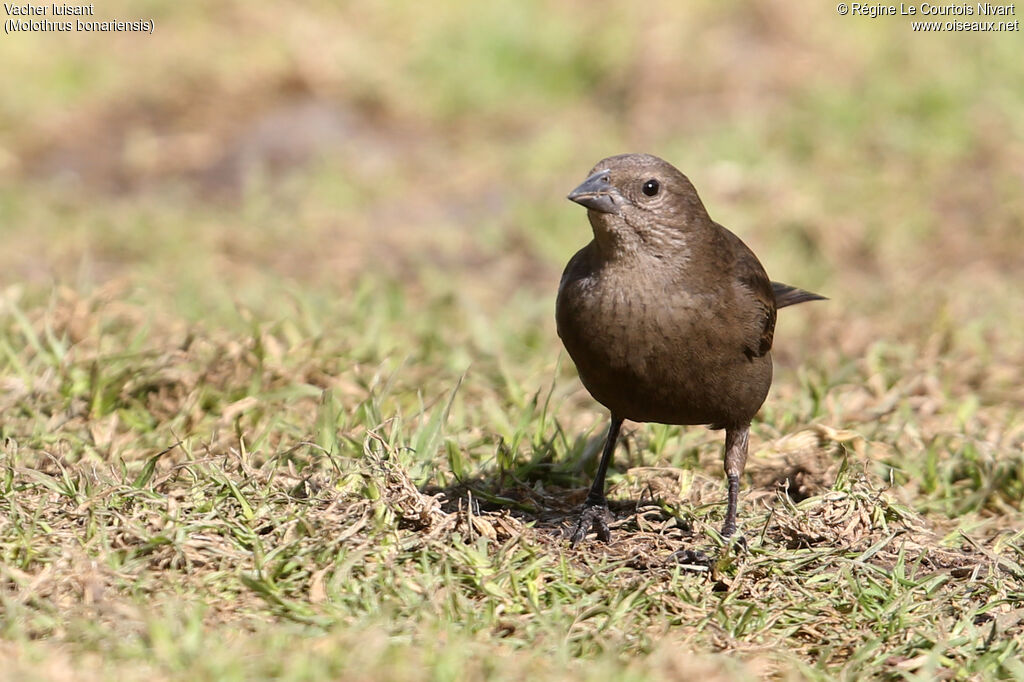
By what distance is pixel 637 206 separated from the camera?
14.9 ft

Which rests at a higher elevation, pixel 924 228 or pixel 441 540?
pixel 924 228

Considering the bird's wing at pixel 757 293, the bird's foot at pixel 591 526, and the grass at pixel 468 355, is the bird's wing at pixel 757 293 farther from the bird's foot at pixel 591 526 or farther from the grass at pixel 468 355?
the bird's foot at pixel 591 526

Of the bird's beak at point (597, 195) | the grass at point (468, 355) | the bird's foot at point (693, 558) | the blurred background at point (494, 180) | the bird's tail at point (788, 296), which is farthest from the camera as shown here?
the blurred background at point (494, 180)

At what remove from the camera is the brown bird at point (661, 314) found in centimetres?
434

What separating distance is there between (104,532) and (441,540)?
1086 mm

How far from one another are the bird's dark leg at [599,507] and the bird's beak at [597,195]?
2.76ft

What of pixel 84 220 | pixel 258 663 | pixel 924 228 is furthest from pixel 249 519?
pixel 924 228

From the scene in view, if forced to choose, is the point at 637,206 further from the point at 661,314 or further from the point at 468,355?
the point at 468,355

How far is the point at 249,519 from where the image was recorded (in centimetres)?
424

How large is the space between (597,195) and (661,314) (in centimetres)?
50

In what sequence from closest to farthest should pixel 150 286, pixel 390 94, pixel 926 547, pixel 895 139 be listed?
pixel 926 547
pixel 150 286
pixel 895 139
pixel 390 94

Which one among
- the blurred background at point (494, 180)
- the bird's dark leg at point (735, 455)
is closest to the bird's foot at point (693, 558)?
the bird's dark leg at point (735, 455)

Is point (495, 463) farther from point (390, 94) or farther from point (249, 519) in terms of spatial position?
point (390, 94)

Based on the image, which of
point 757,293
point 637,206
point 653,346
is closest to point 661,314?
point 653,346
